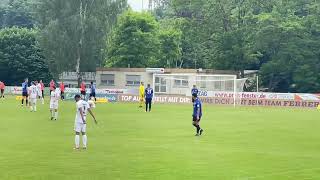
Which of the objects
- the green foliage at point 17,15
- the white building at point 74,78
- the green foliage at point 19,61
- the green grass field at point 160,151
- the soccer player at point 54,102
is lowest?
the green grass field at point 160,151

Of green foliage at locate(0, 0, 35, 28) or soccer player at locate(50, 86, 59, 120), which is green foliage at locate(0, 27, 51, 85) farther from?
soccer player at locate(50, 86, 59, 120)

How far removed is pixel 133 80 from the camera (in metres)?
84.1

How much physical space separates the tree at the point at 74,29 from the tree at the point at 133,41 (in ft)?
13.0

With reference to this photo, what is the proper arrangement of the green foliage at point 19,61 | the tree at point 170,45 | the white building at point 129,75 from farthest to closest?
1. the tree at point 170,45
2. the green foliage at point 19,61
3. the white building at point 129,75

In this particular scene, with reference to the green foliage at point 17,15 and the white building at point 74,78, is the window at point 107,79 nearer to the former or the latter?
the white building at point 74,78

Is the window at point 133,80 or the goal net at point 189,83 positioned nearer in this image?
the goal net at point 189,83

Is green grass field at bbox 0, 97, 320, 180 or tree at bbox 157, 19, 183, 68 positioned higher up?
tree at bbox 157, 19, 183, 68

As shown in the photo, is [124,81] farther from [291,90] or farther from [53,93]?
[53,93]

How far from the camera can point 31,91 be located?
48.0 meters

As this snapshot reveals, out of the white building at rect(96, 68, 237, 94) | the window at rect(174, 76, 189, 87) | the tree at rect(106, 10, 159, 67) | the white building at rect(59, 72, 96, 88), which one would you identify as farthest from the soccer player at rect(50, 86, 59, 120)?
the white building at rect(59, 72, 96, 88)

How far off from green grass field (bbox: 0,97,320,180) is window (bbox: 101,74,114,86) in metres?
47.5

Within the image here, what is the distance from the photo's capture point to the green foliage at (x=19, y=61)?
93.4 meters

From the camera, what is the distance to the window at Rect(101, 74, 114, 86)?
282 ft

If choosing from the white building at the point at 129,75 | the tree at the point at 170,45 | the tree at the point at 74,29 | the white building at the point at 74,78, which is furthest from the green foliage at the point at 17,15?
the white building at the point at 129,75
